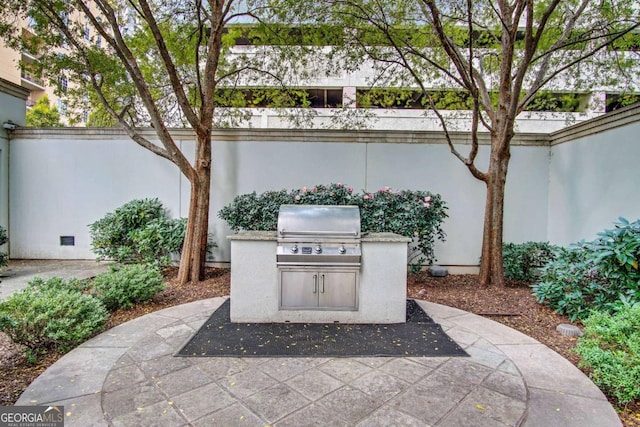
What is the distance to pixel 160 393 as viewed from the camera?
2.26m

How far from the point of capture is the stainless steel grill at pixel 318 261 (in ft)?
11.6

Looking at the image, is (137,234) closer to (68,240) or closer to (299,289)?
(68,240)

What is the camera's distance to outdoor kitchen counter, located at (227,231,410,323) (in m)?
3.59

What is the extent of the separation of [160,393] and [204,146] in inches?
159

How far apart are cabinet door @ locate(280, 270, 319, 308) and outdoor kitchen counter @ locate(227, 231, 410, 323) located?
7 centimetres

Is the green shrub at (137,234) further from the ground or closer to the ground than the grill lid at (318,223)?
closer to the ground

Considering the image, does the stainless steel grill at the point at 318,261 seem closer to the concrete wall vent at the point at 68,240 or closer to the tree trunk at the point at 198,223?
the tree trunk at the point at 198,223

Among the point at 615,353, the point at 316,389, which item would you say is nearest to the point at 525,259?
the point at 615,353

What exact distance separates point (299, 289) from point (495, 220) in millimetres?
3727

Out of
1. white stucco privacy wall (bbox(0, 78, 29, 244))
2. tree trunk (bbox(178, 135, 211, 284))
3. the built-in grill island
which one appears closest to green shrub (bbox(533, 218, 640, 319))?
the built-in grill island

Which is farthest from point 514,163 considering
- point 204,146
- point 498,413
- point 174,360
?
point 174,360

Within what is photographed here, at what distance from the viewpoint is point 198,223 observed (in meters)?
5.32

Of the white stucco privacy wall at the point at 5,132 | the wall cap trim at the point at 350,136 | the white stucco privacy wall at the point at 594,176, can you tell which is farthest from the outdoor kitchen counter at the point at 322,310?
the white stucco privacy wall at the point at 5,132

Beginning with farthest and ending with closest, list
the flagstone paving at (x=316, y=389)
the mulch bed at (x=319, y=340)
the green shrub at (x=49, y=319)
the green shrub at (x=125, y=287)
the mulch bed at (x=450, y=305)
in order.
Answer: the green shrub at (x=125, y=287) < the mulch bed at (x=319, y=340) < the green shrub at (x=49, y=319) < the mulch bed at (x=450, y=305) < the flagstone paving at (x=316, y=389)
